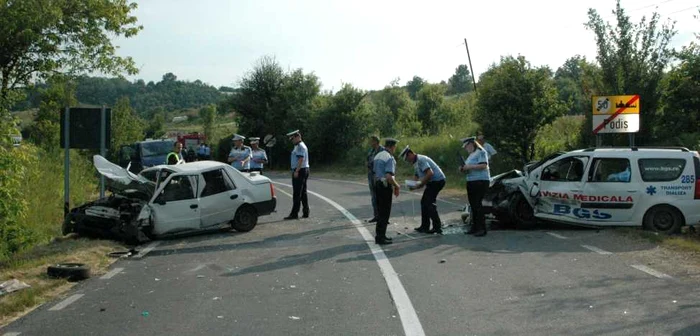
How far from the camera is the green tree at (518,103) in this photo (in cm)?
2323

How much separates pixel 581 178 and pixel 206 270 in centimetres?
723

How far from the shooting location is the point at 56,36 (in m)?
14.9

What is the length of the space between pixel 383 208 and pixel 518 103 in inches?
526

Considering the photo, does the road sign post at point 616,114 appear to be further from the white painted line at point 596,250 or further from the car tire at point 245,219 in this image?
the car tire at point 245,219

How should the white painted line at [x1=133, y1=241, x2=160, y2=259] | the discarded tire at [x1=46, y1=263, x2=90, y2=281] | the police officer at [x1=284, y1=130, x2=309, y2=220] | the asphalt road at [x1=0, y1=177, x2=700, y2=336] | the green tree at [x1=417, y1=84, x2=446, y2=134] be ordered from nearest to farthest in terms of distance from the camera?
the asphalt road at [x1=0, y1=177, x2=700, y2=336], the discarded tire at [x1=46, y1=263, x2=90, y2=281], the white painted line at [x1=133, y1=241, x2=160, y2=259], the police officer at [x1=284, y1=130, x2=309, y2=220], the green tree at [x1=417, y1=84, x2=446, y2=134]

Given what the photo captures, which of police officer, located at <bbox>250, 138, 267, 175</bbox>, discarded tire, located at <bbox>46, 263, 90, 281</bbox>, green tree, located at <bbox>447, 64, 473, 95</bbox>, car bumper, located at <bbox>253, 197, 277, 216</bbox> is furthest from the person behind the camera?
green tree, located at <bbox>447, 64, 473, 95</bbox>

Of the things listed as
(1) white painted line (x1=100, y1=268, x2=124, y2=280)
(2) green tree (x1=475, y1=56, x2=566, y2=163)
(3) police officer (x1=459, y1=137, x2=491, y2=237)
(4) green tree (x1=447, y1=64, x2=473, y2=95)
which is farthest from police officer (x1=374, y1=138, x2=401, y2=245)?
(4) green tree (x1=447, y1=64, x2=473, y2=95)

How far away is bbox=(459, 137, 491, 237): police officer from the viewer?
12.0 metres

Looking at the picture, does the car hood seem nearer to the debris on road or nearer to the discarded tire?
the discarded tire

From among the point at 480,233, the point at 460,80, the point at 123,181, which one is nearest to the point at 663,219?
the point at 480,233

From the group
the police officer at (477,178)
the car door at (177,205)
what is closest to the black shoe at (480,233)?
the police officer at (477,178)

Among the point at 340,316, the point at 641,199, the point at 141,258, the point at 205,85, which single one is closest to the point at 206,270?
the point at 141,258

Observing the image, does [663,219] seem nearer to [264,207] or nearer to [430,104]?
[264,207]

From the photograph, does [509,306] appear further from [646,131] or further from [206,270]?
[646,131]
